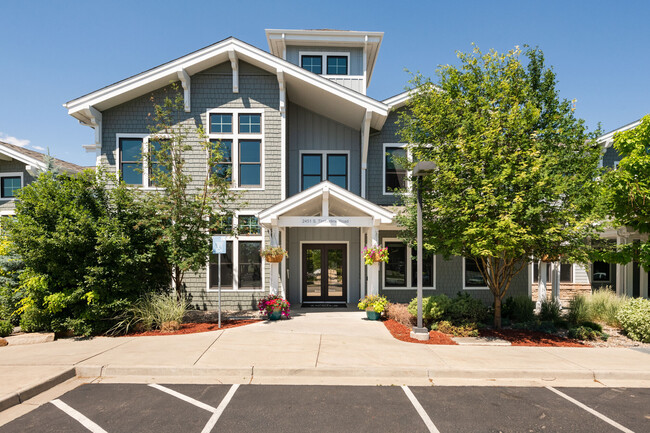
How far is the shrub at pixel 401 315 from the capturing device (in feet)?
31.2

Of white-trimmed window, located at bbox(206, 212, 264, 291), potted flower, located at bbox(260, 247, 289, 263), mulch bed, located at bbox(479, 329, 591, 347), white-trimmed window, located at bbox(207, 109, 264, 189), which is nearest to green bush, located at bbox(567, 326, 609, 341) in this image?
mulch bed, located at bbox(479, 329, 591, 347)

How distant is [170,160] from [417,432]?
911 centimetres

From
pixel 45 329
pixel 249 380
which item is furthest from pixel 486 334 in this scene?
pixel 45 329

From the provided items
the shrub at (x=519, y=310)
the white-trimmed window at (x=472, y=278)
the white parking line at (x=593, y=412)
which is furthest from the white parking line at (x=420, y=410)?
the white-trimmed window at (x=472, y=278)

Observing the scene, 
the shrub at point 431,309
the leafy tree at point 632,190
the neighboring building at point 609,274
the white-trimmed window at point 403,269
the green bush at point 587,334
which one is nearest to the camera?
the green bush at point 587,334

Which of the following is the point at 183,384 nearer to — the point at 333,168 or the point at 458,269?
the point at 333,168

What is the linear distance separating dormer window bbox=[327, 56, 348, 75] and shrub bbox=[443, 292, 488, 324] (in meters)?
10.4

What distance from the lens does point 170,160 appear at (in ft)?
32.2

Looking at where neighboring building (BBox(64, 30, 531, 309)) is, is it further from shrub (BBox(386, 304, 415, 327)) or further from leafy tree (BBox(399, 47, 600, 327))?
leafy tree (BBox(399, 47, 600, 327))

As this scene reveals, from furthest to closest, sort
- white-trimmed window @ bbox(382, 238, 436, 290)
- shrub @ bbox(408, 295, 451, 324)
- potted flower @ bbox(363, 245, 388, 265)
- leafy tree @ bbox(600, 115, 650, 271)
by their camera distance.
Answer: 1. white-trimmed window @ bbox(382, 238, 436, 290)
2. potted flower @ bbox(363, 245, 388, 265)
3. leafy tree @ bbox(600, 115, 650, 271)
4. shrub @ bbox(408, 295, 451, 324)

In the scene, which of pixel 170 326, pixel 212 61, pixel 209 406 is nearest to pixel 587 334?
pixel 209 406

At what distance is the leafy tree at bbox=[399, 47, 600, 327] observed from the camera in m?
7.72

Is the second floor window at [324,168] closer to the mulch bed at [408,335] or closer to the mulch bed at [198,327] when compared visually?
the mulch bed at [198,327]

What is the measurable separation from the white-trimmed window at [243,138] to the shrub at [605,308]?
11.9 metres
